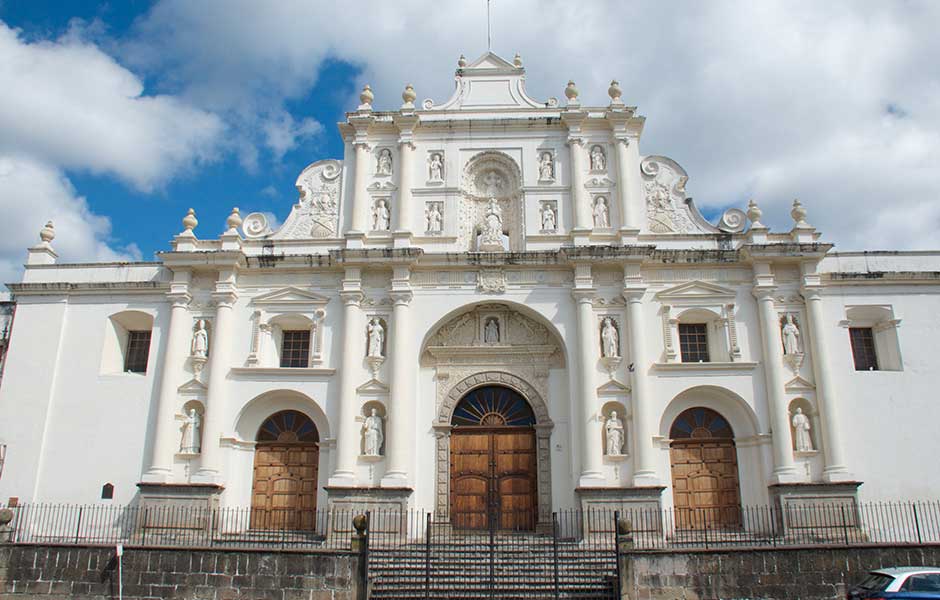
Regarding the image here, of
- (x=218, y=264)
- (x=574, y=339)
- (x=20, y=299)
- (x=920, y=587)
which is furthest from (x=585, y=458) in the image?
(x=20, y=299)

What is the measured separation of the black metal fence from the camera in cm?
1769

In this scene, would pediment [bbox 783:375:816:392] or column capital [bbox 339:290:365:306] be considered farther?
column capital [bbox 339:290:365:306]

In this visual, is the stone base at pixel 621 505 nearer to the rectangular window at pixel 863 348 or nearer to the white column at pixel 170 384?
the rectangular window at pixel 863 348

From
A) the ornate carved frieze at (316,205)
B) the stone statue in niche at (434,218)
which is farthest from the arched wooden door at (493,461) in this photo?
the ornate carved frieze at (316,205)

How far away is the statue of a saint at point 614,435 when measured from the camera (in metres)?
18.9

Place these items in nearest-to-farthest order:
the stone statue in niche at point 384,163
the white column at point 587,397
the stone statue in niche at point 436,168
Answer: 1. the white column at point 587,397
2. the stone statue in niche at point 436,168
3. the stone statue in niche at point 384,163

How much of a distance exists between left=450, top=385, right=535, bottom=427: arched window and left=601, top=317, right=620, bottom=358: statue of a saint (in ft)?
8.63

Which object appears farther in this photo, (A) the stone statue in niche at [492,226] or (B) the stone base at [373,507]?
(A) the stone statue in niche at [492,226]

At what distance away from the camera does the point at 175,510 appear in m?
18.5

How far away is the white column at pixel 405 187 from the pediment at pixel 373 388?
158 inches

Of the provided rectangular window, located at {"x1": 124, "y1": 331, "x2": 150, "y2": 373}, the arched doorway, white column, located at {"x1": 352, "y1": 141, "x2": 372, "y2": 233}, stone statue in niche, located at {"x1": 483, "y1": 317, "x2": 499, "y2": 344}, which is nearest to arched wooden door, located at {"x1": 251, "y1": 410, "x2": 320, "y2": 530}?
rectangular window, located at {"x1": 124, "y1": 331, "x2": 150, "y2": 373}

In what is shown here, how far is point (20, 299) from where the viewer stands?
2133 cm

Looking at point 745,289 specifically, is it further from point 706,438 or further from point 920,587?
point 920,587

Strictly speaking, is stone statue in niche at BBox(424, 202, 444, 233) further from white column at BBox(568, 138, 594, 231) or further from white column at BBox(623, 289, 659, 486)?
white column at BBox(623, 289, 659, 486)
